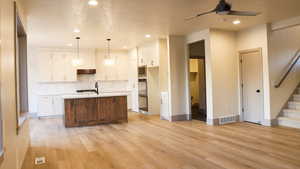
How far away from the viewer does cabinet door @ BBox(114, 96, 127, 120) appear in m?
7.09

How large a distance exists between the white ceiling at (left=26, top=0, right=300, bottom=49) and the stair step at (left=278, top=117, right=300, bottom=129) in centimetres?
260

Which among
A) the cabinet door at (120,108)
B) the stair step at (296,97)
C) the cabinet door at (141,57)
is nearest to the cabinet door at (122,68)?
the cabinet door at (141,57)

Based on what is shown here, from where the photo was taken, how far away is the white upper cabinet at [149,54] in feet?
25.9

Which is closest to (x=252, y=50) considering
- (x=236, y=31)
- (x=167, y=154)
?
(x=236, y=31)

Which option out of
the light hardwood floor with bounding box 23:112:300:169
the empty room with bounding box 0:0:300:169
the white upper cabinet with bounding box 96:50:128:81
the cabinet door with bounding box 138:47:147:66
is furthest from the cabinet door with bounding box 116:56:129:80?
the light hardwood floor with bounding box 23:112:300:169

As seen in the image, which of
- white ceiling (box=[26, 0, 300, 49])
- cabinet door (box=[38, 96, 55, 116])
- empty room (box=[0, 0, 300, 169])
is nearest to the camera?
empty room (box=[0, 0, 300, 169])

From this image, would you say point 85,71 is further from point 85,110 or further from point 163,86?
point 163,86

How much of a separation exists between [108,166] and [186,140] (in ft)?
6.54

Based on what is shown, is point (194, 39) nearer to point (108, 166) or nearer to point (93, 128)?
point (93, 128)

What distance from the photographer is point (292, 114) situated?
236 inches

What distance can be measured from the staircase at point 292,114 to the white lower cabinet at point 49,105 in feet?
24.3

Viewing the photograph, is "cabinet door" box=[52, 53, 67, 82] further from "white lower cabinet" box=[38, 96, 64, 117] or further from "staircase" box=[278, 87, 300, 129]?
"staircase" box=[278, 87, 300, 129]

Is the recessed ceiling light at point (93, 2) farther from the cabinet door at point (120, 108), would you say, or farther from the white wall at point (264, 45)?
the white wall at point (264, 45)

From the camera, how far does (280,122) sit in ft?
19.8
